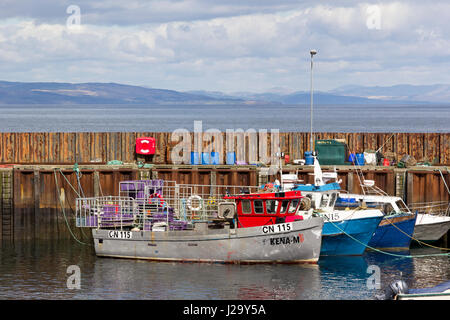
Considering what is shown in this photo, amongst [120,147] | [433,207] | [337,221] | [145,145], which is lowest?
[337,221]

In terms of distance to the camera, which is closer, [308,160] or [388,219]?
[388,219]

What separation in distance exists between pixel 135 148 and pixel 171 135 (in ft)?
7.87

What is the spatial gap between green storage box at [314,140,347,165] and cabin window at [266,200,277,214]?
11079 millimetres

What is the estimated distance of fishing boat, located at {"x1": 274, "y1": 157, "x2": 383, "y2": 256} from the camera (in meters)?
36.8

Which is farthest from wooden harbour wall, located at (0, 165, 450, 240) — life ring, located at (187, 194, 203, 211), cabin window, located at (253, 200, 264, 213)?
cabin window, located at (253, 200, 264, 213)

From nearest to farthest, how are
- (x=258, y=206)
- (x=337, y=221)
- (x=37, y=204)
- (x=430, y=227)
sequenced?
(x=258, y=206)
(x=337, y=221)
(x=430, y=227)
(x=37, y=204)

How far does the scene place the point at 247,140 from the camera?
153 ft

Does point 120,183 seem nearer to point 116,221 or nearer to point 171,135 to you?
point 116,221

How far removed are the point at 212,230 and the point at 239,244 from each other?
1447 millimetres

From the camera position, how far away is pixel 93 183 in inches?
1634

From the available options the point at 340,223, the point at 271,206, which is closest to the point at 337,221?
the point at 340,223

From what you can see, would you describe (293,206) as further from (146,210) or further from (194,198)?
(146,210)

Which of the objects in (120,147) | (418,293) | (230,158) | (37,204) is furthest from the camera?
→ (120,147)
